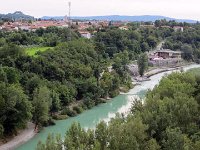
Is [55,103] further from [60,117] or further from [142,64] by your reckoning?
[142,64]

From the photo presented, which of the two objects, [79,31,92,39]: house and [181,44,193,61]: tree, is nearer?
[79,31,92,39]: house

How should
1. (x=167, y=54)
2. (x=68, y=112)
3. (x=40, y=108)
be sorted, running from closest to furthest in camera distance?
(x=40, y=108)
(x=68, y=112)
(x=167, y=54)

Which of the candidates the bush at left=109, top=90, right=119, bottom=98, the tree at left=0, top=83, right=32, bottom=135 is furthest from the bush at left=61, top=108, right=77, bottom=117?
the bush at left=109, top=90, right=119, bottom=98

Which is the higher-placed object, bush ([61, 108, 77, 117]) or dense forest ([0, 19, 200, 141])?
dense forest ([0, 19, 200, 141])

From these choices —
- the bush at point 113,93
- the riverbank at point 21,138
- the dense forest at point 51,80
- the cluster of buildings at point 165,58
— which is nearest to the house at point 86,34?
the dense forest at point 51,80

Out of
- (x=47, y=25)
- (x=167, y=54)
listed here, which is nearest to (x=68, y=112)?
(x=167, y=54)

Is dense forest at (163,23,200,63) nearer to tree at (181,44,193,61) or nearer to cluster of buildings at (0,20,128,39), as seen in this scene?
tree at (181,44,193,61)
